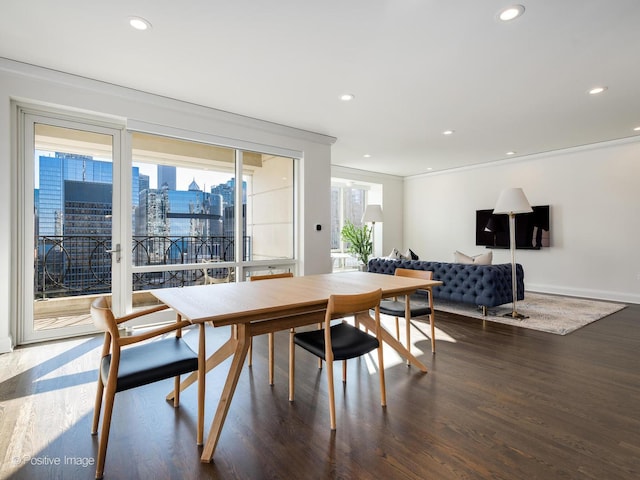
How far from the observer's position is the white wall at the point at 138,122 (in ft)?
10.2

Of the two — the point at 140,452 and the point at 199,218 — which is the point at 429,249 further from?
the point at 140,452

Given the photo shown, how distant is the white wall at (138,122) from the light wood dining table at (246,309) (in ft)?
6.81

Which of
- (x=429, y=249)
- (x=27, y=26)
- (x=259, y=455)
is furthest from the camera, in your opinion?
(x=429, y=249)

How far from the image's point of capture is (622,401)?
222cm

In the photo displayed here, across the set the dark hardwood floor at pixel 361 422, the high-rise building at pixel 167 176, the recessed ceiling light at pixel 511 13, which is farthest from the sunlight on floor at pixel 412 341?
the high-rise building at pixel 167 176

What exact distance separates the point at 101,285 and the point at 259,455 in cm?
306

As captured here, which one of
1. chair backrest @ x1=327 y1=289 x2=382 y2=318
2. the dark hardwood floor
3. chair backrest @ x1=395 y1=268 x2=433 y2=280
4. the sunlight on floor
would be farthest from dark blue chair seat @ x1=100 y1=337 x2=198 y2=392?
chair backrest @ x1=395 y1=268 x2=433 y2=280

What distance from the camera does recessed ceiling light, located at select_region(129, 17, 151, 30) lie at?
2.46 m

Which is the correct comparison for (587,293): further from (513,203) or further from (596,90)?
(596,90)

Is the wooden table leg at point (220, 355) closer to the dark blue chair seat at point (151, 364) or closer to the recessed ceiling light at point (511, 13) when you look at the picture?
the dark blue chair seat at point (151, 364)

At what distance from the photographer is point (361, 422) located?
1979mm

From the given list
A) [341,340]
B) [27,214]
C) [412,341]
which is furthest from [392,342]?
[27,214]

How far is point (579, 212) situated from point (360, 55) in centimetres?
523

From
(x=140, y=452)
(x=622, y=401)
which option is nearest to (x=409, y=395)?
(x=622, y=401)
